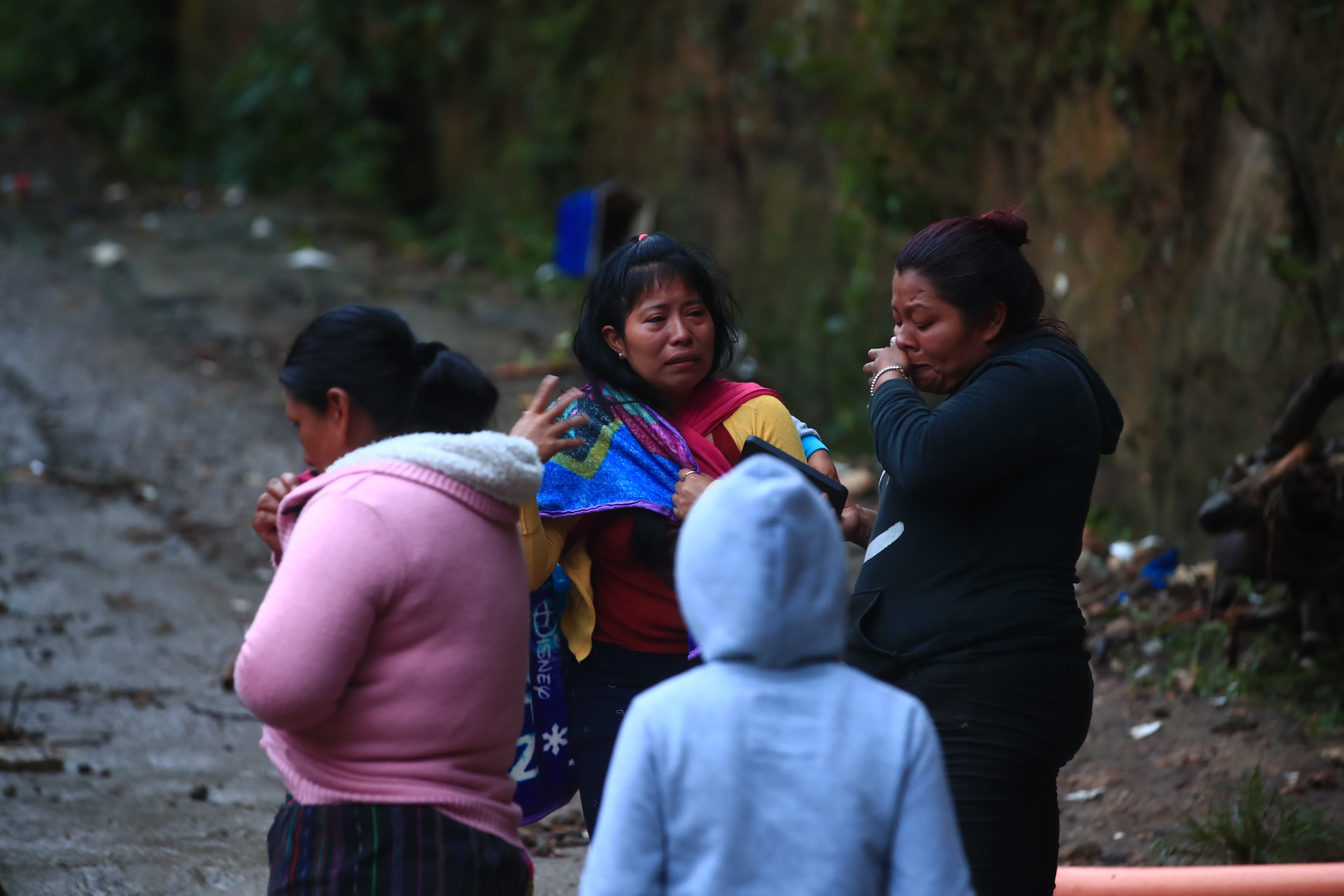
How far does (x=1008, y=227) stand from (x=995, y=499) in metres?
0.50

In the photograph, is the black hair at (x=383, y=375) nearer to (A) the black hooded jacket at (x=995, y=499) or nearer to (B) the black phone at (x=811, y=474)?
(B) the black phone at (x=811, y=474)

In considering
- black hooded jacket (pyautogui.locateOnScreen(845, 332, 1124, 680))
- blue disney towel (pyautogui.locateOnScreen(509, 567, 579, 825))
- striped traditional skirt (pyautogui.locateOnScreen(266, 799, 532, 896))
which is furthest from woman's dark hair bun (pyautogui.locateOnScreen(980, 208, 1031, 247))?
striped traditional skirt (pyautogui.locateOnScreen(266, 799, 532, 896))

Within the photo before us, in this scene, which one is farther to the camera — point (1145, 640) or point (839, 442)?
point (839, 442)

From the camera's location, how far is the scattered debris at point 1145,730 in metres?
4.33

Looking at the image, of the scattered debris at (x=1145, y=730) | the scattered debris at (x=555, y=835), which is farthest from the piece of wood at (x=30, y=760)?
the scattered debris at (x=1145, y=730)

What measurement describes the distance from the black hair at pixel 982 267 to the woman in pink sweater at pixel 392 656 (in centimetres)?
78

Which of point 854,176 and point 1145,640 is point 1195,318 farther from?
point 854,176

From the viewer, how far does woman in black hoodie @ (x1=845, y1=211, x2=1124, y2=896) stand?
211 cm

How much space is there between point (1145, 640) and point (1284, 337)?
4.18 feet

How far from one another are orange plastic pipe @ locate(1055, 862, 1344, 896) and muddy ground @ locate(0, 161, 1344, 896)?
2.57 feet

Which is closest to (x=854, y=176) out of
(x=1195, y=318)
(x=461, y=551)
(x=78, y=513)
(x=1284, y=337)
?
(x=1195, y=318)

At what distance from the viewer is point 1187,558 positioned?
534 cm

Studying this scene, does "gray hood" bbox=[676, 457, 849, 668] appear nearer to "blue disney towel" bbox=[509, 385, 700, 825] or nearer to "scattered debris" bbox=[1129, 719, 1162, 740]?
"blue disney towel" bbox=[509, 385, 700, 825]

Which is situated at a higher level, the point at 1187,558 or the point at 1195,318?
the point at 1195,318
